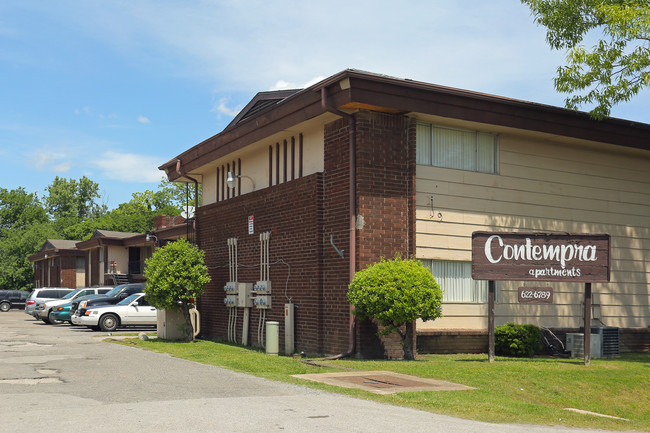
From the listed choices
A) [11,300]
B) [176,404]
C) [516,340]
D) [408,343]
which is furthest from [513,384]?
[11,300]

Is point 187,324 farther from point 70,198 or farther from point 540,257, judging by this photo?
point 70,198

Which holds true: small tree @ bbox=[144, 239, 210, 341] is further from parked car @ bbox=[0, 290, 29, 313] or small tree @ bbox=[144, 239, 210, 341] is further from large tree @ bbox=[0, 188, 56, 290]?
large tree @ bbox=[0, 188, 56, 290]

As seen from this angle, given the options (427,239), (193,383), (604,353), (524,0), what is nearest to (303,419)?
(193,383)

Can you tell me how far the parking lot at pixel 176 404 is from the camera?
8422 mm

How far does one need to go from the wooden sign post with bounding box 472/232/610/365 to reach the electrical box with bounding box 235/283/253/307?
747 centimetres

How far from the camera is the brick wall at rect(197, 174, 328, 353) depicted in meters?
17.4

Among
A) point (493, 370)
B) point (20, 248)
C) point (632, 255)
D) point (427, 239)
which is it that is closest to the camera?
point (493, 370)

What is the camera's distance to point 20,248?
267ft

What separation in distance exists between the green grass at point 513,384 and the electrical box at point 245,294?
130 inches

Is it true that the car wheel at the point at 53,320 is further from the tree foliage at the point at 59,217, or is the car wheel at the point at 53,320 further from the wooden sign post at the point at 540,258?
the tree foliage at the point at 59,217

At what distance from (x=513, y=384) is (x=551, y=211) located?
Result: 7736mm

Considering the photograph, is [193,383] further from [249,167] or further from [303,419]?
[249,167]

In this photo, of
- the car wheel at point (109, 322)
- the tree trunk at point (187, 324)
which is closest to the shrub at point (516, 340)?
the tree trunk at point (187, 324)

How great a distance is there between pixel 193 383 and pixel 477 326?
8194 mm
